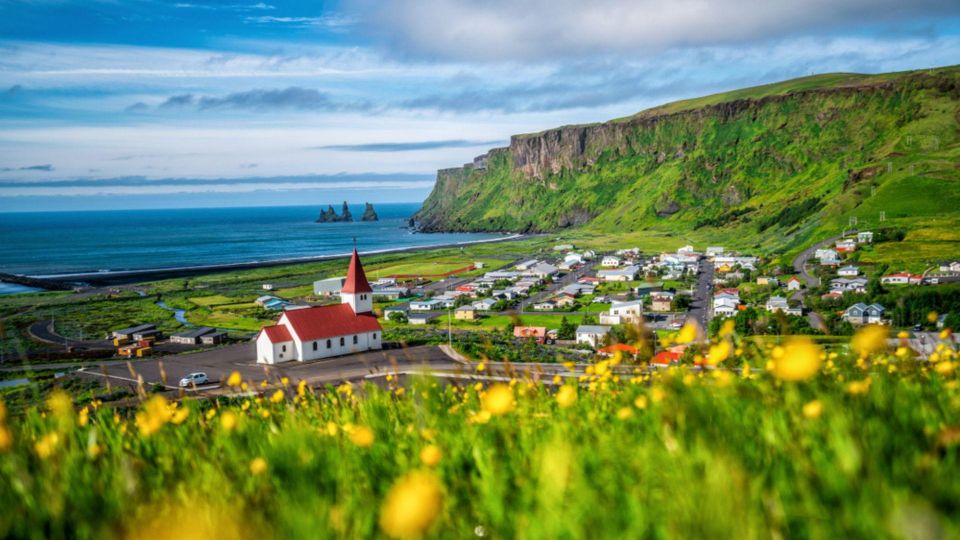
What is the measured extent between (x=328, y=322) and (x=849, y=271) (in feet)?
237

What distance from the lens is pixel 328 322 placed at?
1684 inches

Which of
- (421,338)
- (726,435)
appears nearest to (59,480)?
(726,435)

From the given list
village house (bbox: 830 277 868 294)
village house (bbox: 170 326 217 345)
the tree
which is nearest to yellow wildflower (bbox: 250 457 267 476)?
the tree

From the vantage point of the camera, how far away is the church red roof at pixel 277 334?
40312 millimetres

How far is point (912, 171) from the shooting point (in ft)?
416

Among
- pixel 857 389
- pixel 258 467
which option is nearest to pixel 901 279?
pixel 857 389

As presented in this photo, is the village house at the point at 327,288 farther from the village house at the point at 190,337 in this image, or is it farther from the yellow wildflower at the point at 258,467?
the yellow wildflower at the point at 258,467

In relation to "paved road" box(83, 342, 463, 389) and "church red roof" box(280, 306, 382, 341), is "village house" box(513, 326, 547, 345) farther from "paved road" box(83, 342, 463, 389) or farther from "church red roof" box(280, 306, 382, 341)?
"church red roof" box(280, 306, 382, 341)

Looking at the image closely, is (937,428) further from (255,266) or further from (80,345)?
(255,266)

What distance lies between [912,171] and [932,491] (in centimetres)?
15332

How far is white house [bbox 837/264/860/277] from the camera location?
82512 mm

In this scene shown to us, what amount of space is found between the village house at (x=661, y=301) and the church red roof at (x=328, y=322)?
39118mm

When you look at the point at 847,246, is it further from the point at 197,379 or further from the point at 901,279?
the point at 197,379

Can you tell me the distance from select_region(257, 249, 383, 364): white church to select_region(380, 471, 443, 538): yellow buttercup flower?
39943mm
